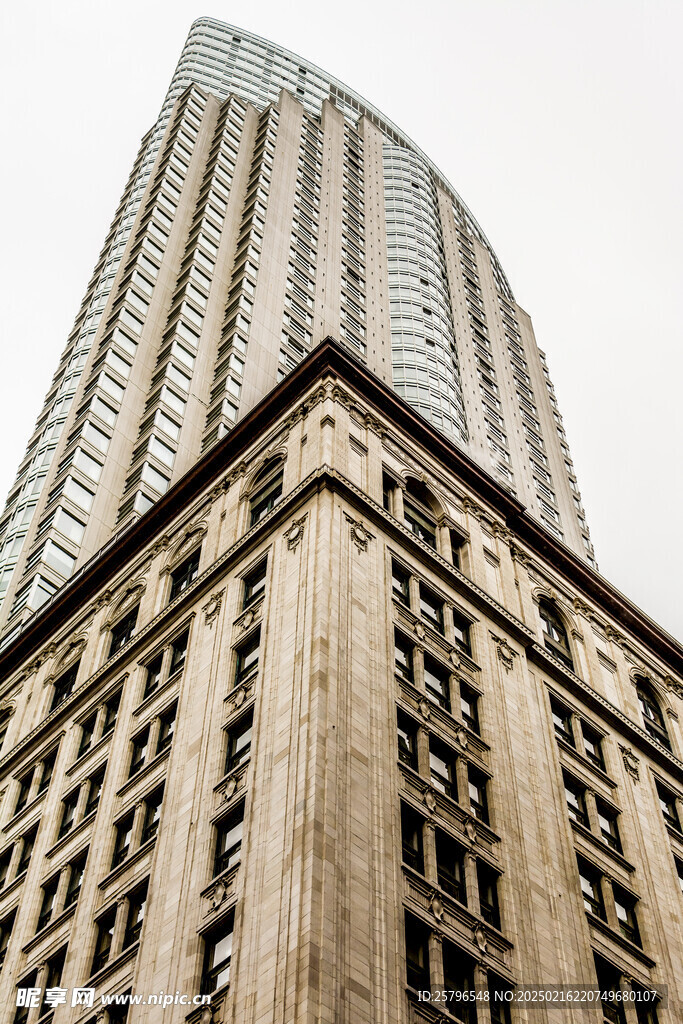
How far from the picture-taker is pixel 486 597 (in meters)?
51.8

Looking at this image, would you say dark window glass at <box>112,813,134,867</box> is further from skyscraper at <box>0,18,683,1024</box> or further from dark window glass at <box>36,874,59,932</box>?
dark window glass at <box>36,874,59,932</box>

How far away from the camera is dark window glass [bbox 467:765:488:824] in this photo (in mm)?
41250

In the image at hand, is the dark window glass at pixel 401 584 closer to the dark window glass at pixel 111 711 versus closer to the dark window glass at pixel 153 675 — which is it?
the dark window glass at pixel 153 675

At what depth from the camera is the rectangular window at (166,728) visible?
45.1 metres

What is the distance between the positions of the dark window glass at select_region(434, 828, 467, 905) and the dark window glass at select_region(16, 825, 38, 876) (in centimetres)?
1683

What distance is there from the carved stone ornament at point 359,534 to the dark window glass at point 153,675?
9032 millimetres

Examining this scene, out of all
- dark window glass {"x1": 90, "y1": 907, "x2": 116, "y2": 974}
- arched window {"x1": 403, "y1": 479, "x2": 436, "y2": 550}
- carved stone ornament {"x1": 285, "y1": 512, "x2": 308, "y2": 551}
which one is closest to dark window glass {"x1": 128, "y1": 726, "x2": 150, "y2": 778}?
dark window glass {"x1": 90, "y1": 907, "x2": 116, "y2": 974}

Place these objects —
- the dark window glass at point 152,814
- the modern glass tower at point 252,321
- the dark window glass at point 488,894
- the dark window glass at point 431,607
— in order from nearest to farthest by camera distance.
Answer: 1. the dark window glass at point 488,894
2. the dark window glass at point 152,814
3. the dark window glass at point 431,607
4. the modern glass tower at point 252,321

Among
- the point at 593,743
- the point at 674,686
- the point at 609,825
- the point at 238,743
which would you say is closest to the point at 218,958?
the point at 238,743

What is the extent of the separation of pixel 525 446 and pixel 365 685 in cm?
5804

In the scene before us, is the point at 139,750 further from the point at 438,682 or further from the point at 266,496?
the point at 266,496

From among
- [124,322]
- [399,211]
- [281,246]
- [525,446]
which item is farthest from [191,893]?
[399,211]

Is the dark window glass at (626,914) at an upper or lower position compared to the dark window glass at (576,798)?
lower

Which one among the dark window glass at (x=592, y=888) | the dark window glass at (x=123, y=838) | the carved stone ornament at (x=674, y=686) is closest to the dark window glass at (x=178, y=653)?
the dark window glass at (x=123, y=838)
